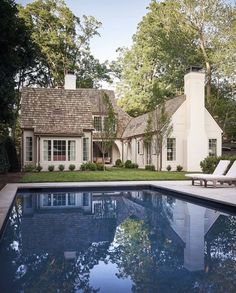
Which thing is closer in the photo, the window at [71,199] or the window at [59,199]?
the window at [59,199]

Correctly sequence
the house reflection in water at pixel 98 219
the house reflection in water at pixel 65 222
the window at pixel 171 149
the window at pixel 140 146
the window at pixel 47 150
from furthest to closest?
the window at pixel 140 146
the window at pixel 171 149
the window at pixel 47 150
the house reflection in water at pixel 65 222
the house reflection in water at pixel 98 219

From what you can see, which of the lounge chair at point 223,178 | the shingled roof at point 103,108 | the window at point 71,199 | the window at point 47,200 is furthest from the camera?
the shingled roof at point 103,108

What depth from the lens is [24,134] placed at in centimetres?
2469

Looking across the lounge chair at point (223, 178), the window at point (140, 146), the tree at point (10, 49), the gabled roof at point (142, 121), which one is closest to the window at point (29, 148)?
the gabled roof at point (142, 121)

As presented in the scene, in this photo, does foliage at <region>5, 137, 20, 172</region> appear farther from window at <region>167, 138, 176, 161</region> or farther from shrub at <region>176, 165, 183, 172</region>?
shrub at <region>176, 165, 183, 172</region>

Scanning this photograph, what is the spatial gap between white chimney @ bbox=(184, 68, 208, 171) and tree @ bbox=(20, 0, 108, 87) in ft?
58.9

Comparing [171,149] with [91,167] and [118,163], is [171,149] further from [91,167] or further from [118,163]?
[118,163]

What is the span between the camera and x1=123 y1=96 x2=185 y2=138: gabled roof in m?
26.3

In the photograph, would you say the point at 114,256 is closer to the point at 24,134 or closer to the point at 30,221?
the point at 30,221

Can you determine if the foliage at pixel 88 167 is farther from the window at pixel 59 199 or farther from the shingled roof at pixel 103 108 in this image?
the window at pixel 59 199

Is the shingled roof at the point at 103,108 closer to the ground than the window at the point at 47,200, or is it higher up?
higher up

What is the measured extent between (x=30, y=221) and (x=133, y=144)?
70.8 feet

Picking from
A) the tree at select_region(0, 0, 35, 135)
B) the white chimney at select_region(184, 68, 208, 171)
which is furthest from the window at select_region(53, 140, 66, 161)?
the tree at select_region(0, 0, 35, 135)

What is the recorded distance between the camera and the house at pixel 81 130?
→ 2452cm
